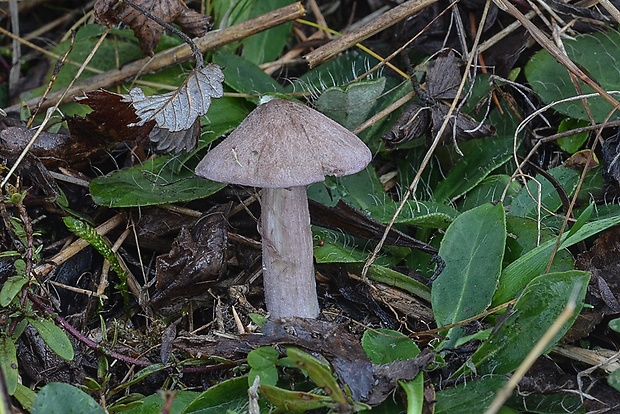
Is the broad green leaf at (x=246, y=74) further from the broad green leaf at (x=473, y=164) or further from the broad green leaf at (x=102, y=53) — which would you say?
the broad green leaf at (x=473, y=164)

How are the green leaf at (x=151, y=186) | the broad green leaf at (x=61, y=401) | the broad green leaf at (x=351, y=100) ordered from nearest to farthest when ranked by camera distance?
the broad green leaf at (x=61, y=401) → the green leaf at (x=151, y=186) → the broad green leaf at (x=351, y=100)

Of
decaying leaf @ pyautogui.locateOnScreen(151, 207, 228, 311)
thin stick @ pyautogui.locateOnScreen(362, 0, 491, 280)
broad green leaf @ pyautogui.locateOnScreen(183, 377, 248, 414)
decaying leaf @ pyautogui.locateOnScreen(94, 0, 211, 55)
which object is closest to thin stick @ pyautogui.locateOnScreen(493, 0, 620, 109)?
thin stick @ pyautogui.locateOnScreen(362, 0, 491, 280)

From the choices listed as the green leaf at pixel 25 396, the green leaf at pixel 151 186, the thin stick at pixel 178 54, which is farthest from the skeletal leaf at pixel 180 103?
the green leaf at pixel 25 396

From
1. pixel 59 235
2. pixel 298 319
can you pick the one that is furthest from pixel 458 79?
pixel 59 235

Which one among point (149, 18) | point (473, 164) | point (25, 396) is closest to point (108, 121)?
point (149, 18)

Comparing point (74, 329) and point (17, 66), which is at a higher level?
point (17, 66)

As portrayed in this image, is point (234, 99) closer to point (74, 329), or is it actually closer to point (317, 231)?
point (317, 231)

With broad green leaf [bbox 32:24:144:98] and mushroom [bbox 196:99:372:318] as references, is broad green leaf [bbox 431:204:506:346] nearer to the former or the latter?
mushroom [bbox 196:99:372:318]
